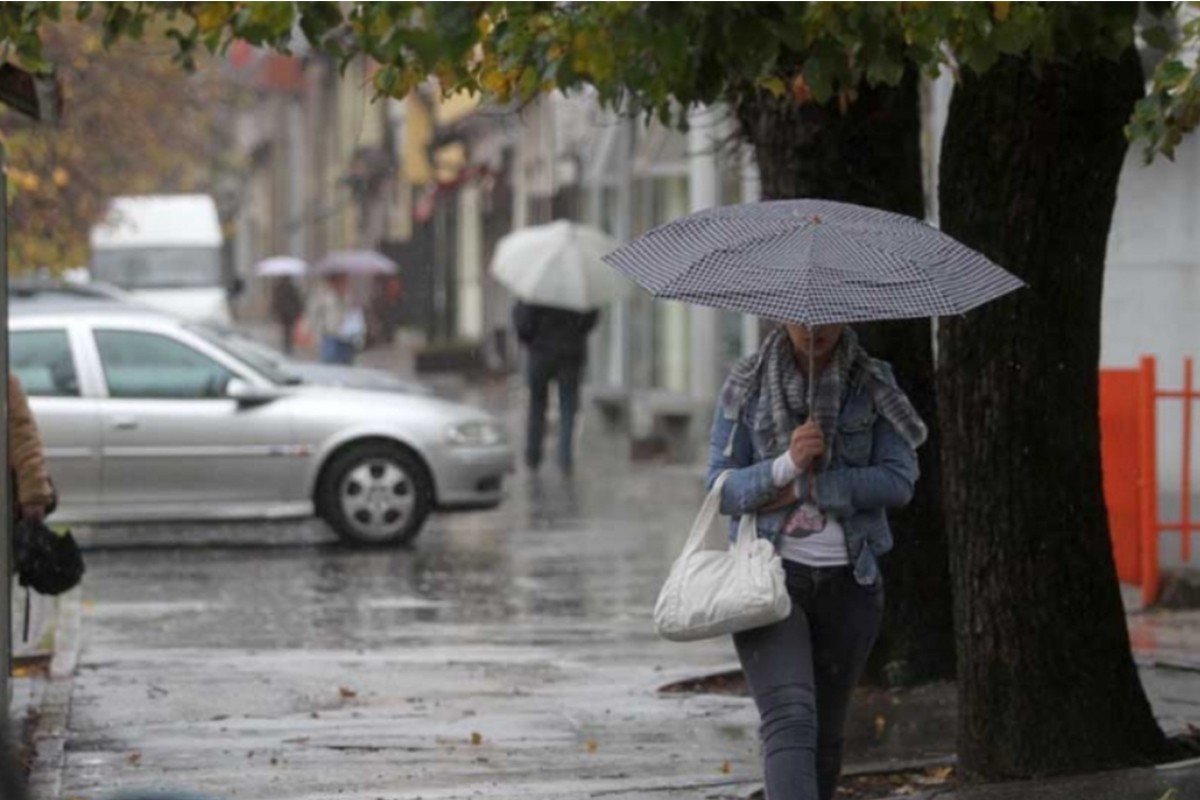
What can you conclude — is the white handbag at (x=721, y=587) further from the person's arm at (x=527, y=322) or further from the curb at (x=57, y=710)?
the person's arm at (x=527, y=322)

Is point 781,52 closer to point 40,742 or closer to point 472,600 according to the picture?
point 40,742

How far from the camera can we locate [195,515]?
1773cm

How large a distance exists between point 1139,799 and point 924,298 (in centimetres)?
192

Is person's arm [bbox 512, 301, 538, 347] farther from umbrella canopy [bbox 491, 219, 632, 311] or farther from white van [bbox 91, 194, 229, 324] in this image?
white van [bbox 91, 194, 229, 324]

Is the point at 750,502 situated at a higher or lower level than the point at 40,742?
higher

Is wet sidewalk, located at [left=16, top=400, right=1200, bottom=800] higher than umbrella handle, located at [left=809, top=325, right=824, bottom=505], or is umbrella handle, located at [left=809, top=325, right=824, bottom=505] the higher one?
umbrella handle, located at [left=809, top=325, right=824, bottom=505]

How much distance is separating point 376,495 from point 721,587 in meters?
10.7

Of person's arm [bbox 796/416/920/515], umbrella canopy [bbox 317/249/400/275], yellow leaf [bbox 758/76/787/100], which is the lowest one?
person's arm [bbox 796/416/920/515]

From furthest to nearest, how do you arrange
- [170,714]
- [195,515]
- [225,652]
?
[195,515]
[225,652]
[170,714]

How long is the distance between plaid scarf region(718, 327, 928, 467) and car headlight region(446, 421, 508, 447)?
1064 cm

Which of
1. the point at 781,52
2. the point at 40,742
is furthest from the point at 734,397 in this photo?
the point at 40,742

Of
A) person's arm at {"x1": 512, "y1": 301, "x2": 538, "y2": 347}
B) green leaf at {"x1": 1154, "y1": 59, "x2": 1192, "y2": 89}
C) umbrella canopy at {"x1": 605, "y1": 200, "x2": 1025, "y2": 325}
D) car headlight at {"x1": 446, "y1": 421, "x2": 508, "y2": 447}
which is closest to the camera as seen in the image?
umbrella canopy at {"x1": 605, "y1": 200, "x2": 1025, "y2": 325}

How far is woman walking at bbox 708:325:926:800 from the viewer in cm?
741

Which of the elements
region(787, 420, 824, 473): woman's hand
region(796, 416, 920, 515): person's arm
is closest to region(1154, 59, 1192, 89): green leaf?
region(796, 416, 920, 515): person's arm
